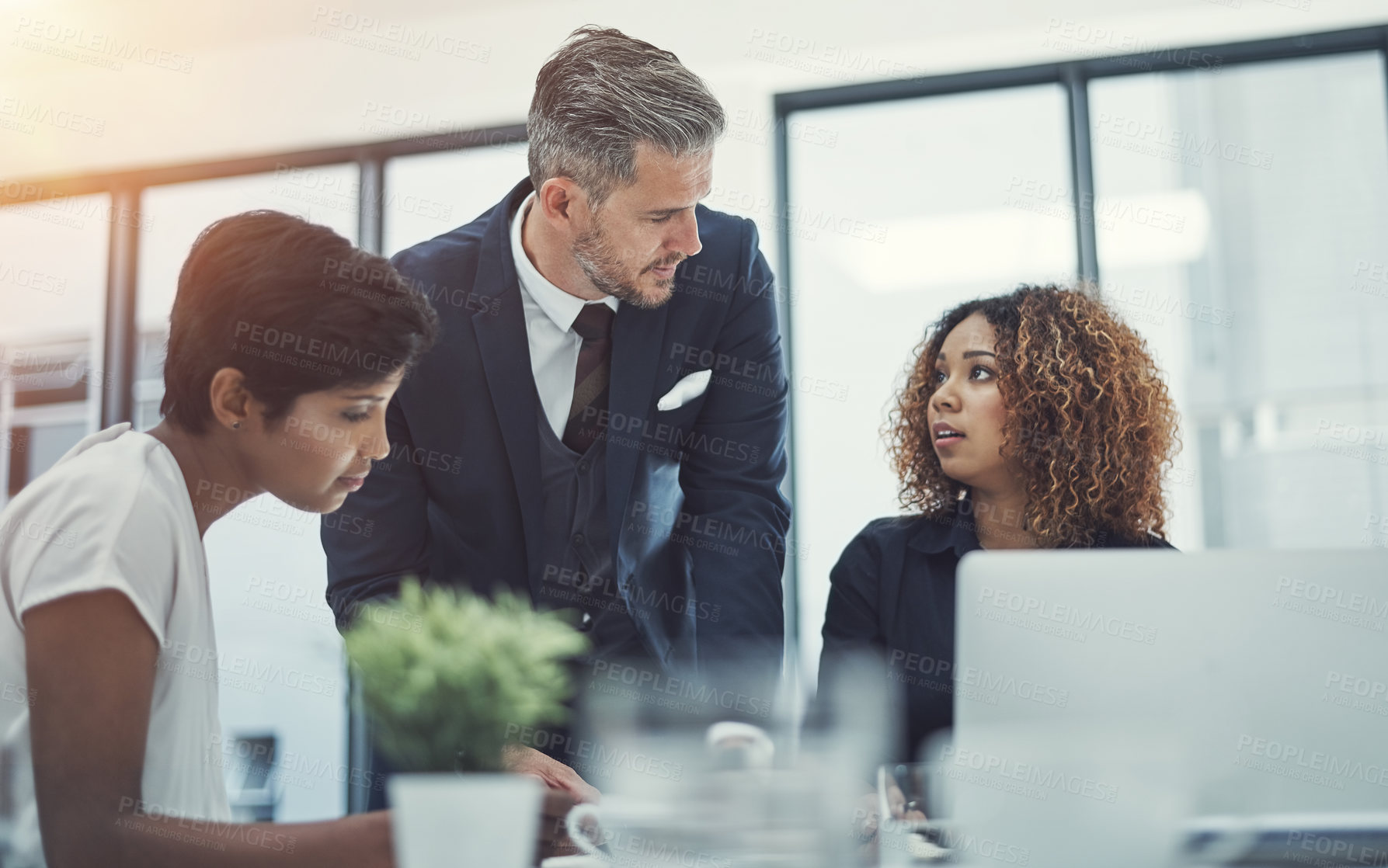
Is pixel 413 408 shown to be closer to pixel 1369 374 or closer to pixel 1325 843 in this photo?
pixel 1325 843

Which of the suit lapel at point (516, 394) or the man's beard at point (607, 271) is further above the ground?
the man's beard at point (607, 271)

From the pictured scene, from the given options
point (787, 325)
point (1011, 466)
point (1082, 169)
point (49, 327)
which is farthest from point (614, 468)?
point (49, 327)

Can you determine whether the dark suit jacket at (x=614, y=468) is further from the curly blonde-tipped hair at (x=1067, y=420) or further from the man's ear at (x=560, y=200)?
the curly blonde-tipped hair at (x=1067, y=420)

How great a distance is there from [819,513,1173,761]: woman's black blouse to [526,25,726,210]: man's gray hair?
0.86 m

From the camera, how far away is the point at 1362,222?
11.8 ft

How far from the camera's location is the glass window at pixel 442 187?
4.15 meters

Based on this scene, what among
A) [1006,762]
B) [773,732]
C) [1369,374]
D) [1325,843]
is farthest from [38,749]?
[1369,374]

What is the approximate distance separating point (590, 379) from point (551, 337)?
0.34ft

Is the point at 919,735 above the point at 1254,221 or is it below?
below

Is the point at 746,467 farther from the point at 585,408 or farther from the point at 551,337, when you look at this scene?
the point at 551,337

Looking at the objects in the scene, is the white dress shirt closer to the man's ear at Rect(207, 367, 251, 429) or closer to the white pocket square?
the white pocket square

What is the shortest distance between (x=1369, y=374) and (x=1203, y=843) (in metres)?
3.19

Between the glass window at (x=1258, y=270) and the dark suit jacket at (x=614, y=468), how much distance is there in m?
2.14

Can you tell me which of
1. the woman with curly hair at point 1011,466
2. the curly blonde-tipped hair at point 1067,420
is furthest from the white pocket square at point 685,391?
the curly blonde-tipped hair at point 1067,420
